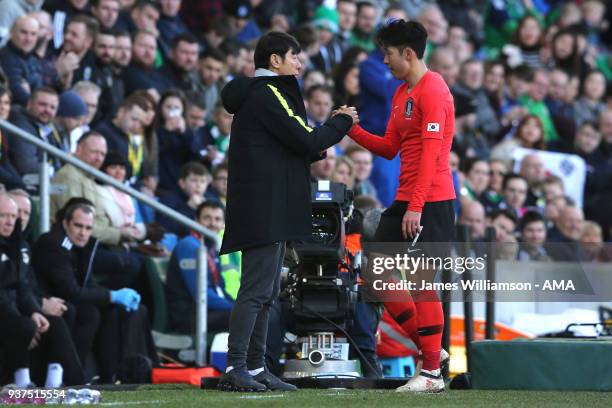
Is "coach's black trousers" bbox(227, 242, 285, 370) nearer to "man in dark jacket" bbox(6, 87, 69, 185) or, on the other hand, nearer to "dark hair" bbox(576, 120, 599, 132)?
"man in dark jacket" bbox(6, 87, 69, 185)

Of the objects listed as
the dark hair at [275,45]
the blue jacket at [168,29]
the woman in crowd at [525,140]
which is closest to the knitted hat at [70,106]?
the blue jacket at [168,29]

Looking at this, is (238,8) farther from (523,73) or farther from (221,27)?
(523,73)

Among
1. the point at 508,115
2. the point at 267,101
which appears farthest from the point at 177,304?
the point at 508,115

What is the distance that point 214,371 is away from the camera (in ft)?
34.9

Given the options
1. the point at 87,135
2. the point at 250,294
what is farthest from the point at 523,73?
the point at 250,294

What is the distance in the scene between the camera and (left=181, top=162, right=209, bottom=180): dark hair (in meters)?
13.0

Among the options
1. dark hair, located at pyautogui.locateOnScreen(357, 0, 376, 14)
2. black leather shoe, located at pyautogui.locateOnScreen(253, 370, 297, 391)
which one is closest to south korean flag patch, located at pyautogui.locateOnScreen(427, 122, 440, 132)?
black leather shoe, located at pyautogui.locateOnScreen(253, 370, 297, 391)

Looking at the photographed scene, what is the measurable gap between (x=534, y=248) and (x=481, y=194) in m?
2.26

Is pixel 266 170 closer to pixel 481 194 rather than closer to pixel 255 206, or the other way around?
pixel 255 206

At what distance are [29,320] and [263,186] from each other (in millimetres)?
2568

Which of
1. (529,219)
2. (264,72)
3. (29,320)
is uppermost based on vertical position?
(264,72)

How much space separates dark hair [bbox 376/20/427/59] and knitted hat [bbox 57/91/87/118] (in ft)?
14.0

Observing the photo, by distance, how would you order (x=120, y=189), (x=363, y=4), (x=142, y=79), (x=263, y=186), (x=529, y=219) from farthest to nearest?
(x=363, y=4)
(x=529, y=219)
(x=142, y=79)
(x=120, y=189)
(x=263, y=186)

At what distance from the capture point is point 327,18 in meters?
17.1
